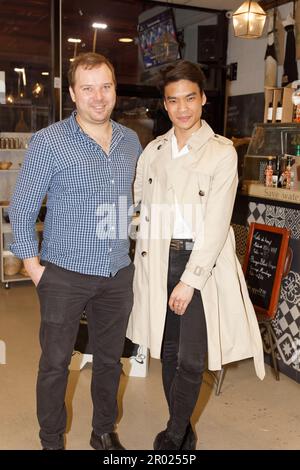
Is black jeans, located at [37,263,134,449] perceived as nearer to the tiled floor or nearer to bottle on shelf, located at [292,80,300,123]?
the tiled floor

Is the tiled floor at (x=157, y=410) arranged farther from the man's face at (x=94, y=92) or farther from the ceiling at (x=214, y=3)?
the ceiling at (x=214, y=3)

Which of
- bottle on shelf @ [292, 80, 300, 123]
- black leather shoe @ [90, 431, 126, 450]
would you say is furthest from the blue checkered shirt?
bottle on shelf @ [292, 80, 300, 123]

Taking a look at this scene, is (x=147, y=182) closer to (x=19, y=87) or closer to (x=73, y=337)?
(x=73, y=337)

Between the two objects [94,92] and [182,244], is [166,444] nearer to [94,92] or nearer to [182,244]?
[182,244]

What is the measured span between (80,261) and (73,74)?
696mm

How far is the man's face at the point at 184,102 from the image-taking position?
6.24 ft

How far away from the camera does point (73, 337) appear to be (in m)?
1.97

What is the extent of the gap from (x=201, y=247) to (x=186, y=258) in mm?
103

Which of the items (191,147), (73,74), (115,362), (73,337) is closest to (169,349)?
(115,362)

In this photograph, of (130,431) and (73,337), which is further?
(130,431)

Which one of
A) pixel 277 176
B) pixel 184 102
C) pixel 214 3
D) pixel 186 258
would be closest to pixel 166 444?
pixel 186 258

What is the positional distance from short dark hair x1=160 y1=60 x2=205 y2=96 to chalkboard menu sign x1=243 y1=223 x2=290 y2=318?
4.39 ft

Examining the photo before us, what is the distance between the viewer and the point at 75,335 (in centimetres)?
197

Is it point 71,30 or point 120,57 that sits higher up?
point 71,30
